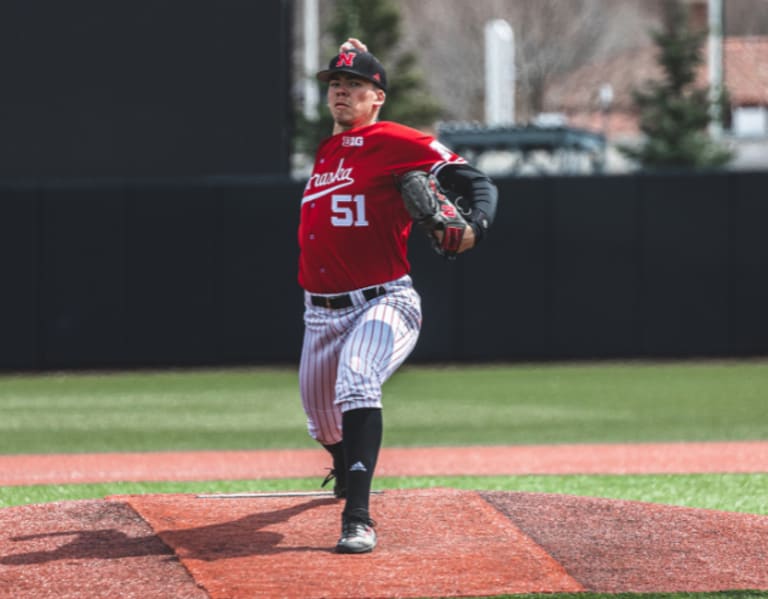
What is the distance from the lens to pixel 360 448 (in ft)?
15.4

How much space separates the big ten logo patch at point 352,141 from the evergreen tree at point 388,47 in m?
32.2

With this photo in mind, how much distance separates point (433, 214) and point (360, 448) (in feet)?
2.79

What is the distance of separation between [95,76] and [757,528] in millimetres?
12167

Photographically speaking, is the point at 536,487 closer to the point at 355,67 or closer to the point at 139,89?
the point at 355,67

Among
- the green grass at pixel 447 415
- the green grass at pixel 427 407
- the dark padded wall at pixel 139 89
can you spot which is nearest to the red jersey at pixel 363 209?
the green grass at pixel 447 415

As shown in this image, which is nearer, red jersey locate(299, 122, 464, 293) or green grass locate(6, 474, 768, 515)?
red jersey locate(299, 122, 464, 293)

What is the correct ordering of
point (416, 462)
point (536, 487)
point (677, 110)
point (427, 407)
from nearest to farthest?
1. point (536, 487)
2. point (416, 462)
3. point (427, 407)
4. point (677, 110)

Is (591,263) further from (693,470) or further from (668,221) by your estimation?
(693,470)

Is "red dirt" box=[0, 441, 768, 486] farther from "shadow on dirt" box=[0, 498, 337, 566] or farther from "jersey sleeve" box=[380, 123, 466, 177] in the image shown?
"jersey sleeve" box=[380, 123, 466, 177]

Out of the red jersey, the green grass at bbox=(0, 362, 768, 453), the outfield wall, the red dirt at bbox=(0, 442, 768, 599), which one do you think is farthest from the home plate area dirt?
the outfield wall

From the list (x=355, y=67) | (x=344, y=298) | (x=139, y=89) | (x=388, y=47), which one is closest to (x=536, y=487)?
(x=344, y=298)

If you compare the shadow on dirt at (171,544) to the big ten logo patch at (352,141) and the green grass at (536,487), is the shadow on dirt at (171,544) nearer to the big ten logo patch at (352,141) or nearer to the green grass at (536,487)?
the big ten logo patch at (352,141)

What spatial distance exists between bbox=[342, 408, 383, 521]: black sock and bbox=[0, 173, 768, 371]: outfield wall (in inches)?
403

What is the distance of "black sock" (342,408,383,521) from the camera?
4.65 meters
